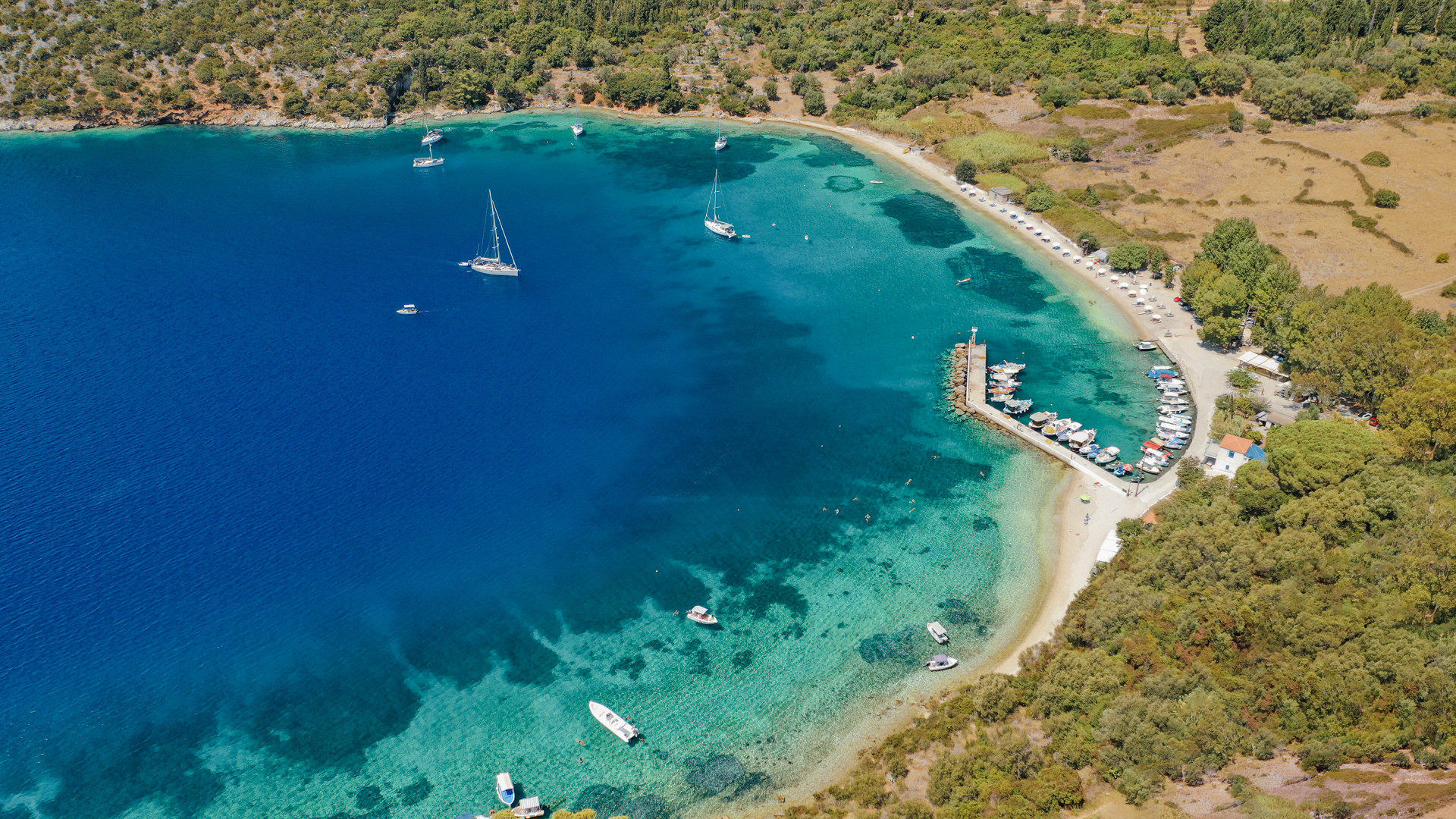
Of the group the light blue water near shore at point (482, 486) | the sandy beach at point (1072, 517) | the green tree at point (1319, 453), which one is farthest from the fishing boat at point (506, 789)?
the green tree at point (1319, 453)

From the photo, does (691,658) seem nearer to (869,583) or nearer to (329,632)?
(869,583)

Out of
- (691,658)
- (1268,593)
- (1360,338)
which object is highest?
(1360,338)

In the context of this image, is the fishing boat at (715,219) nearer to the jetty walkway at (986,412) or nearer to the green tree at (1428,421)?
the jetty walkway at (986,412)

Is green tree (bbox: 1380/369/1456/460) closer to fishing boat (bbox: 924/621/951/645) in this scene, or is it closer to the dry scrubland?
the dry scrubland

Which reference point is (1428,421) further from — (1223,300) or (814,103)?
(814,103)

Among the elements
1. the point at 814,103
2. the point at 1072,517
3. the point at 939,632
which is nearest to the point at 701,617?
the point at 939,632

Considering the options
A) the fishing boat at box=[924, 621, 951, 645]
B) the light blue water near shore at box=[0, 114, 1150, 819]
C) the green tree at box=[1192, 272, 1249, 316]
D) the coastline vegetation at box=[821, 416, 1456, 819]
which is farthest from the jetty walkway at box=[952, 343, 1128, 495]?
the green tree at box=[1192, 272, 1249, 316]

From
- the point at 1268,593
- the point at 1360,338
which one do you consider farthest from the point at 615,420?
the point at 1360,338
